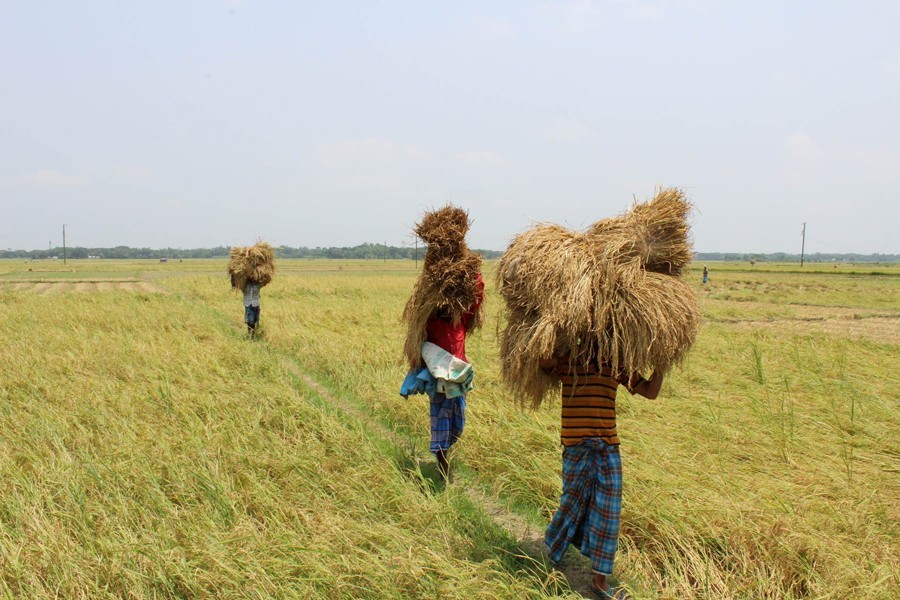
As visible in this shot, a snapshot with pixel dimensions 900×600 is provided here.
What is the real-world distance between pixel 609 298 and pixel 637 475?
5.39ft

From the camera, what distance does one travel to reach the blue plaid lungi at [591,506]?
2754 millimetres

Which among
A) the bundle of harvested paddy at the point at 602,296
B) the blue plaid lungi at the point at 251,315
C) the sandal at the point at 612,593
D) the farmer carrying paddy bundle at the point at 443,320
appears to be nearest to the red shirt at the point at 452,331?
the farmer carrying paddy bundle at the point at 443,320

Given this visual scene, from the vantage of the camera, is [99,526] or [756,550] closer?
[756,550]

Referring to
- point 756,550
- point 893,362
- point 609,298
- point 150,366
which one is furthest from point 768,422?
point 150,366

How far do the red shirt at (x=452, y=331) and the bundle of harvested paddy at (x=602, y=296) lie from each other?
3.78 ft

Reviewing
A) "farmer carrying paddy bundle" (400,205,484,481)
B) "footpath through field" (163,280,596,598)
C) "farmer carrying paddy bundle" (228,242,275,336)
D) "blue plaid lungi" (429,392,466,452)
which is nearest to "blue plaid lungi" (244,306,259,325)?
"farmer carrying paddy bundle" (228,242,275,336)

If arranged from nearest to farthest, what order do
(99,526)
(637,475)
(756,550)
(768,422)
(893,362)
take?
(756,550) → (99,526) → (637,475) → (768,422) → (893,362)

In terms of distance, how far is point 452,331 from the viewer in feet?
14.2

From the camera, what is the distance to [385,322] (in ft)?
42.1

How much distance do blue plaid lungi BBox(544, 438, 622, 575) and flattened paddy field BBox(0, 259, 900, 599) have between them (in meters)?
0.17

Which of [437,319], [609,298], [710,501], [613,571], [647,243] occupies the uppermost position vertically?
[647,243]

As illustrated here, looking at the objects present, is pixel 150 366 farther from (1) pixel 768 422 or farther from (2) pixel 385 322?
(1) pixel 768 422

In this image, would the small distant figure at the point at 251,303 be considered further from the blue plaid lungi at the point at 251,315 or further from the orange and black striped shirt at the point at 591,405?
the orange and black striped shirt at the point at 591,405

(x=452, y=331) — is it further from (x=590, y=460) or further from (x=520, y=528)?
(x=590, y=460)
